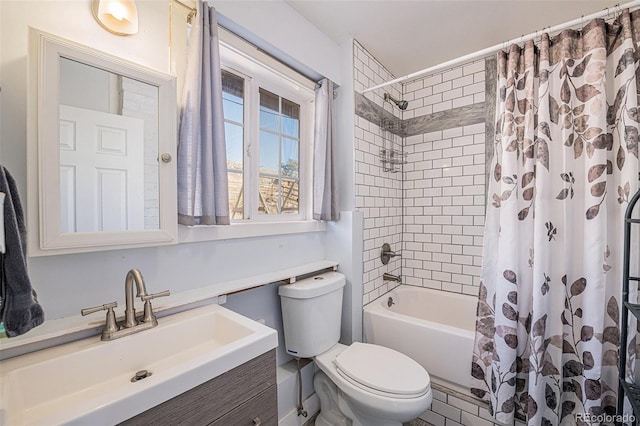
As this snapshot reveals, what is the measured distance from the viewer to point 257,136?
1.69 meters

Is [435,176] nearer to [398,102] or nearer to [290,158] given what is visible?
[398,102]

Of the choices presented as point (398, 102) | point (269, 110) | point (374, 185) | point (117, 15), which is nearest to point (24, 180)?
point (117, 15)

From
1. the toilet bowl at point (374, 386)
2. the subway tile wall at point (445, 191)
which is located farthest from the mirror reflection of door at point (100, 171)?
the subway tile wall at point (445, 191)

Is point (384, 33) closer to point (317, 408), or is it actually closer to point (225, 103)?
point (225, 103)

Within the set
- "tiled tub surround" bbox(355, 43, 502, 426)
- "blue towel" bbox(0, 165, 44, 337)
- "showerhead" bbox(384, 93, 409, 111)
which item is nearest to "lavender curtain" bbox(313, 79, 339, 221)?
"tiled tub surround" bbox(355, 43, 502, 426)

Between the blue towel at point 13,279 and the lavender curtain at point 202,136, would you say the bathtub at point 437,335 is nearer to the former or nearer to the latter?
the lavender curtain at point 202,136

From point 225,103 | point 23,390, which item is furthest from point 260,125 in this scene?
point 23,390

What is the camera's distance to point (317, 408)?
1.79m

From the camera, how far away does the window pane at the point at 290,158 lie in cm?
189

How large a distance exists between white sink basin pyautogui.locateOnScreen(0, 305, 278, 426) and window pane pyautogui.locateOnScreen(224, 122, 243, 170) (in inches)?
33.4

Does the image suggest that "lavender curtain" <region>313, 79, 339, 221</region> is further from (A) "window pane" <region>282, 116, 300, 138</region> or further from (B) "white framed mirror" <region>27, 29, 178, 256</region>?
(B) "white framed mirror" <region>27, 29, 178, 256</region>

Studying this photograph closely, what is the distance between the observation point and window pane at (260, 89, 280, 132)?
5.78 feet

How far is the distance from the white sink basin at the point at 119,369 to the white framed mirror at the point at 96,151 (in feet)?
1.10

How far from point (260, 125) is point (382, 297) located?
1659 mm
